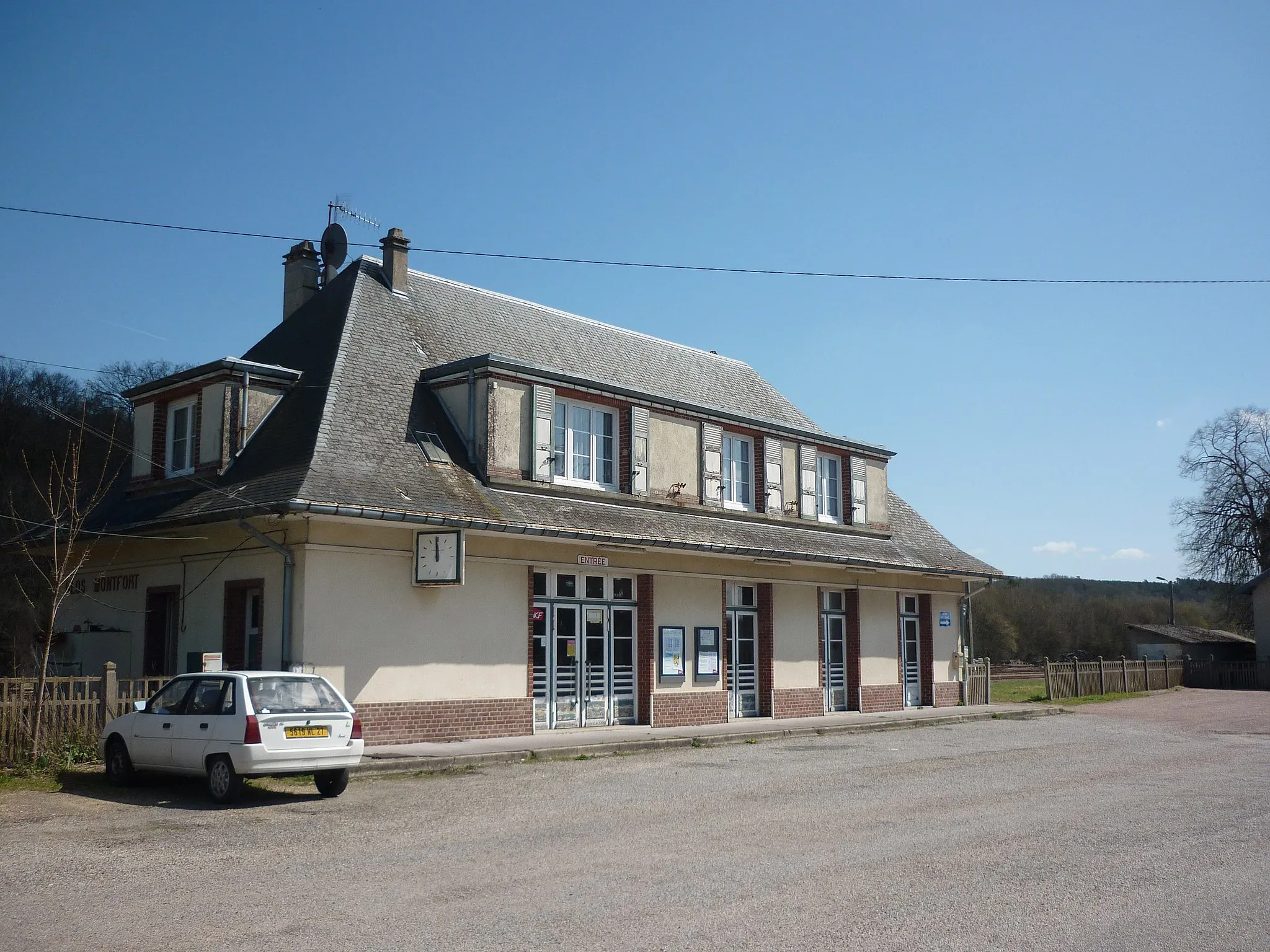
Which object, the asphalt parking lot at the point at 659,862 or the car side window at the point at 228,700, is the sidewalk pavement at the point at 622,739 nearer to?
the asphalt parking lot at the point at 659,862

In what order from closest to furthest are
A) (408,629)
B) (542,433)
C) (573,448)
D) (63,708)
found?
1. (63,708)
2. (408,629)
3. (542,433)
4. (573,448)

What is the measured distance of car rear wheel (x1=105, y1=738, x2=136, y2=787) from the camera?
13.2 m

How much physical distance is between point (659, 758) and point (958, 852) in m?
8.56

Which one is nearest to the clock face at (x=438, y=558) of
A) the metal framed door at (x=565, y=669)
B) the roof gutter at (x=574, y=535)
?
the roof gutter at (x=574, y=535)

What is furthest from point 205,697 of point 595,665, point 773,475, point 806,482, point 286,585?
point 806,482

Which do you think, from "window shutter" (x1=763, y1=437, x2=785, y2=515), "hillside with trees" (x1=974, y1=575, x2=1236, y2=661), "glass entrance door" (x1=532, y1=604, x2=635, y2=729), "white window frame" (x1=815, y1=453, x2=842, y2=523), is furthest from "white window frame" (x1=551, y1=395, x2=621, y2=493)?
"hillside with trees" (x1=974, y1=575, x2=1236, y2=661)

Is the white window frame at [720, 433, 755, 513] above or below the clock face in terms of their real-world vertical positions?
above

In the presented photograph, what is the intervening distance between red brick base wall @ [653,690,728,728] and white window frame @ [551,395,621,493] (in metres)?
4.20

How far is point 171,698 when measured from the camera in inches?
512

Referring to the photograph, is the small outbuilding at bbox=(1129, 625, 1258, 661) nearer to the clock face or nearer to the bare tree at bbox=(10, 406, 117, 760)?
the clock face

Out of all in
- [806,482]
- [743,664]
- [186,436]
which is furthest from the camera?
[806,482]

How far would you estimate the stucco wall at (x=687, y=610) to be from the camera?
21969 millimetres

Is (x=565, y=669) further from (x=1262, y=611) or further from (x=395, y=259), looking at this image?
(x=1262, y=611)

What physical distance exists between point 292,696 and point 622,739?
23.6ft
